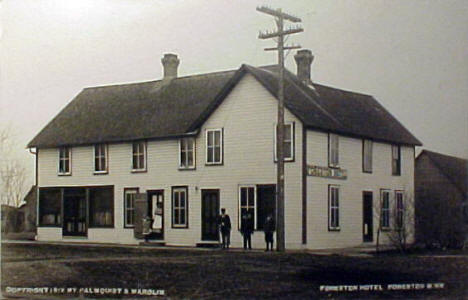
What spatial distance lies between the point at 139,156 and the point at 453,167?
4108 millimetres

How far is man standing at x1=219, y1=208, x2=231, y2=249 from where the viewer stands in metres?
13.5

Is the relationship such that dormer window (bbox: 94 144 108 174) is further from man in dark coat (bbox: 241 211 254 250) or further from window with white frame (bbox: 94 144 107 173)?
man in dark coat (bbox: 241 211 254 250)

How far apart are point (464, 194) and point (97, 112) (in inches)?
186

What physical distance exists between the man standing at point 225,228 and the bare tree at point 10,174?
2556 millimetres

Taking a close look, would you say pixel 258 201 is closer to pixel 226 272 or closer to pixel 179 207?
pixel 179 207

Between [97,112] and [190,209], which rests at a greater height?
[97,112]

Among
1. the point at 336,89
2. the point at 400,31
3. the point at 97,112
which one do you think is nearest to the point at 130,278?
the point at 97,112

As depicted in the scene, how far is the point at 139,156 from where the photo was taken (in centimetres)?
1420

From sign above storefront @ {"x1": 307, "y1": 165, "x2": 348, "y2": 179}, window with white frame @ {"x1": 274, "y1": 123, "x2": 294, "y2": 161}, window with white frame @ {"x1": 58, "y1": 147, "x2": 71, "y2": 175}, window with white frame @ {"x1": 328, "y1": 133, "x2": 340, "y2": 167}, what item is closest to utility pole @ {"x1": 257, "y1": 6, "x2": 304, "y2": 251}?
window with white frame @ {"x1": 274, "y1": 123, "x2": 294, "y2": 161}

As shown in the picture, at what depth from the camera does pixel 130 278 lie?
41.2ft

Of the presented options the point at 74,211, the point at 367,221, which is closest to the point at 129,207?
the point at 74,211

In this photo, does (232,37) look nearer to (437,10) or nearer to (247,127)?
(247,127)

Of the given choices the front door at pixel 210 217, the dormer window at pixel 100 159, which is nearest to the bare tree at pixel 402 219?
the front door at pixel 210 217

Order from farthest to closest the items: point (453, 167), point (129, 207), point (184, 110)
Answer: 1. point (184, 110)
2. point (129, 207)
3. point (453, 167)
